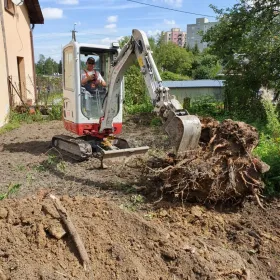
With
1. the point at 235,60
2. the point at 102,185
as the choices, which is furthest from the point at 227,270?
the point at 235,60

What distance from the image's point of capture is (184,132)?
4.50m

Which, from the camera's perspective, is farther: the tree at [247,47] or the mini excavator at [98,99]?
the tree at [247,47]

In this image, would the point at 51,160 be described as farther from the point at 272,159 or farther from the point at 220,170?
the point at 272,159

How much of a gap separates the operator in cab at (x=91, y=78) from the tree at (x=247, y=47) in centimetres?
617

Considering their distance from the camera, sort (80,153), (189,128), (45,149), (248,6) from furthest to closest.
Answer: (248,6), (45,149), (80,153), (189,128)

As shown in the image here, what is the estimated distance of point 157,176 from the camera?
515 cm

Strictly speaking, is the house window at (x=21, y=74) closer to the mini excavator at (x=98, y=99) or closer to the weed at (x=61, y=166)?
the mini excavator at (x=98, y=99)

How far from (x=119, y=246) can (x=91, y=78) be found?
4.37 meters

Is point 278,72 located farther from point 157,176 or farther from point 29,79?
point 29,79

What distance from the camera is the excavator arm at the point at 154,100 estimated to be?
4574mm

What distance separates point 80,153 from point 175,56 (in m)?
43.7

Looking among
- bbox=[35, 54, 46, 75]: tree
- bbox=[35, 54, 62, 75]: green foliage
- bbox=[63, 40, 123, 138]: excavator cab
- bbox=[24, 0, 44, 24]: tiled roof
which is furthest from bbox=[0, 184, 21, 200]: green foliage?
bbox=[35, 54, 46, 75]: tree

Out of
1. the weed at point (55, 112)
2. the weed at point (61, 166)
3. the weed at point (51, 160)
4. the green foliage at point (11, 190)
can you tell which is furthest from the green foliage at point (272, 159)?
the weed at point (55, 112)

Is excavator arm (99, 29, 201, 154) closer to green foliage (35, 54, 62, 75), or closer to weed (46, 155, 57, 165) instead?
weed (46, 155, 57, 165)
